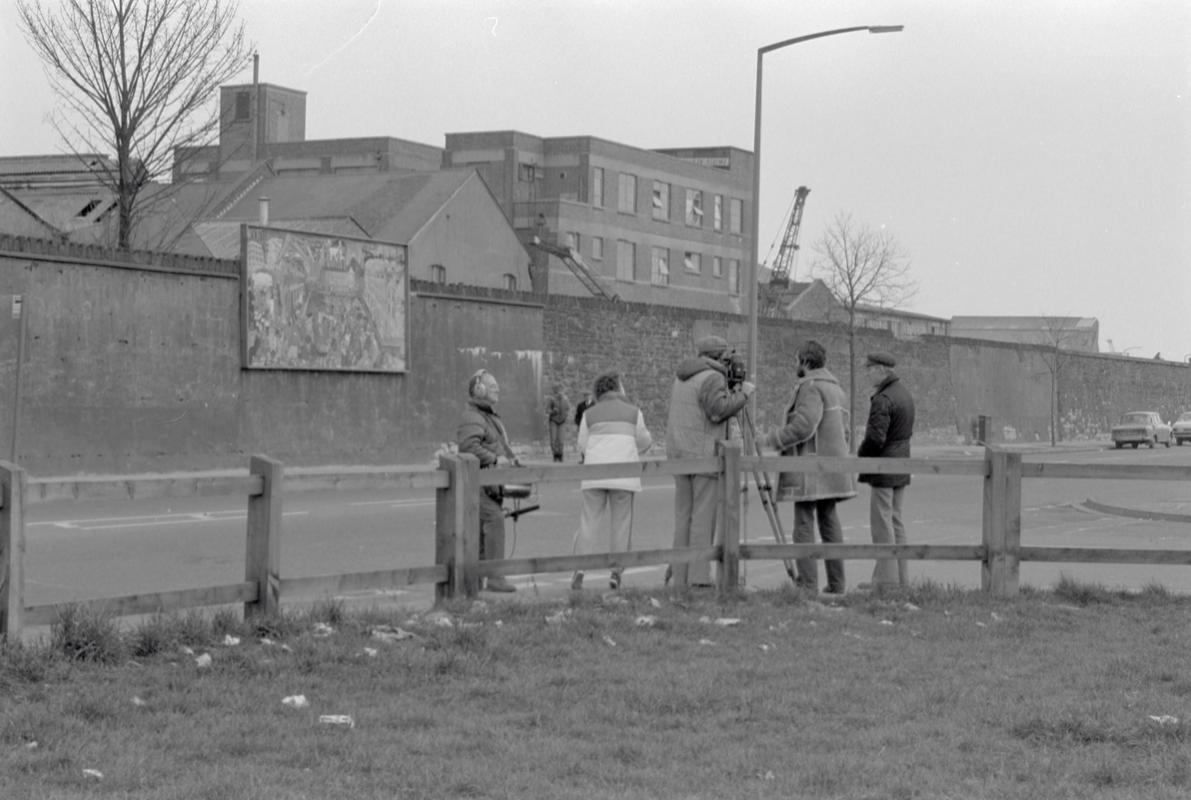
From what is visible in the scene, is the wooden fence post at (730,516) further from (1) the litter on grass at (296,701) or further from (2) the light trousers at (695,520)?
(1) the litter on grass at (296,701)

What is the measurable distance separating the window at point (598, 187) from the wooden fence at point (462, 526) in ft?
228

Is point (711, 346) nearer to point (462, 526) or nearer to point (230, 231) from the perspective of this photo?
point (462, 526)

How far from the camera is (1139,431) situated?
62.3 meters

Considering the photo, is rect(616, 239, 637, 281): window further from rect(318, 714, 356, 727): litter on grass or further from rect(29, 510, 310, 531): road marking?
rect(318, 714, 356, 727): litter on grass

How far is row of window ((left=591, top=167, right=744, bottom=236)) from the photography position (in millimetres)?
81375

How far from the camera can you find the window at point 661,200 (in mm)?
84812

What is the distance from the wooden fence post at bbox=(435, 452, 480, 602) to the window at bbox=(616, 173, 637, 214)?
2882 inches

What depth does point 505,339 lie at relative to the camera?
117 feet

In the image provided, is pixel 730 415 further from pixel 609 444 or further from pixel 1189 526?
pixel 1189 526

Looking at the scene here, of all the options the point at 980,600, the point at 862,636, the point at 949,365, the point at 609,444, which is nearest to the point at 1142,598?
the point at 980,600

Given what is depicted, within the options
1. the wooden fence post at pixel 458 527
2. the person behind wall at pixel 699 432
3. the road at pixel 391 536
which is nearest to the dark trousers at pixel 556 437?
the road at pixel 391 536

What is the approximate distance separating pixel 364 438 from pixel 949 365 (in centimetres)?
3256

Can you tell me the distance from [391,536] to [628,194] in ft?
221

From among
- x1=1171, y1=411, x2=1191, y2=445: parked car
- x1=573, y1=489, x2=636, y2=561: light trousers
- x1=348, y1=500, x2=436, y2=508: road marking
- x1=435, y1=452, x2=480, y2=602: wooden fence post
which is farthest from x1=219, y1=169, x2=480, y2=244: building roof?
x1=435, y1=452, x2=480, y2=602: wooden fence post
